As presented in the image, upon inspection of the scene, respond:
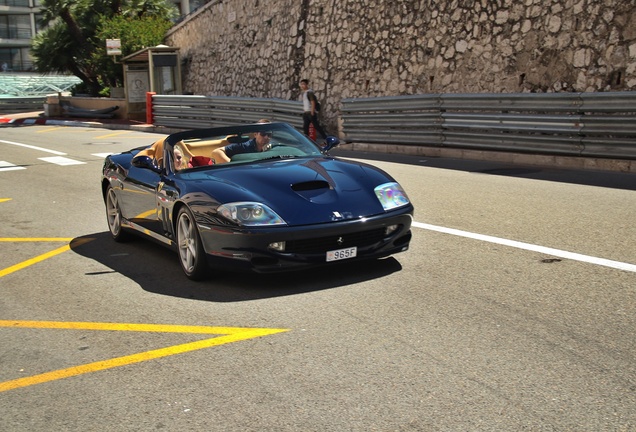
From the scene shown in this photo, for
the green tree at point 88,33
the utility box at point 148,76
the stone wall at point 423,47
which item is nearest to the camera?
the stone wall at point 423,47

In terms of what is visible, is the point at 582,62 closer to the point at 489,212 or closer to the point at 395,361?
the point at 489,212

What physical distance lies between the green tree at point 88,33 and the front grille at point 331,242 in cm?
4269

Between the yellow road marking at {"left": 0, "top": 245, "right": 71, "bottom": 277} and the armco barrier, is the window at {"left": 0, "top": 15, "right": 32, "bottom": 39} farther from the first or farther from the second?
the yellow road marking at {"left": 0, "top": 245, "right": 71, "bottom": 277}

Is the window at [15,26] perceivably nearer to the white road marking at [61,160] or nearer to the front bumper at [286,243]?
the white road marking at [61,160]

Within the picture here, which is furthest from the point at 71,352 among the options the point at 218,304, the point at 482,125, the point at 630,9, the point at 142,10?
the point at 142,10

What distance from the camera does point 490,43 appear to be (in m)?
20.8

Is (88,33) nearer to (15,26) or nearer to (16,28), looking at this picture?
(15,26)

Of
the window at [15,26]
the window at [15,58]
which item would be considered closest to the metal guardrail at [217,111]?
the window at [15,26]

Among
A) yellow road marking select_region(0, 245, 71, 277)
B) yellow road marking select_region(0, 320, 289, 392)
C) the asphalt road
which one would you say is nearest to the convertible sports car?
the asphalt road

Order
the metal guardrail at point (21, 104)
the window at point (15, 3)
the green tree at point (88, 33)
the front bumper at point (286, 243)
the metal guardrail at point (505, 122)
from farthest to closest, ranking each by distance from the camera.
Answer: the window at point (15, 3) < the metal guardrail at point (21, 104) < the green tree at point (88, 33) < the metal guardrail at point (505, 122) < the front bumper at point (286, 243)

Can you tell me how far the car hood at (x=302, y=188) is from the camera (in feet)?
23.4

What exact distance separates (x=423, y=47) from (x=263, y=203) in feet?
56.6

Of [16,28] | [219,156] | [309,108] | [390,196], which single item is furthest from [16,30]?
[390,196]

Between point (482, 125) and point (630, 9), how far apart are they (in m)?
3.41
